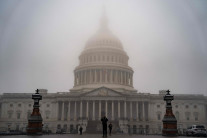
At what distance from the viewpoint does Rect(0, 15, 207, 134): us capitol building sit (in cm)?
10662

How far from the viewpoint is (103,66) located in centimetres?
12281

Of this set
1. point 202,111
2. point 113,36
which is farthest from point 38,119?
point 113,36

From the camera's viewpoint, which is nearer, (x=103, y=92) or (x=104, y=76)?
(x=103, y=92)

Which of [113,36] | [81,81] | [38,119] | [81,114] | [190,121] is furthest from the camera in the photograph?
[113,36]

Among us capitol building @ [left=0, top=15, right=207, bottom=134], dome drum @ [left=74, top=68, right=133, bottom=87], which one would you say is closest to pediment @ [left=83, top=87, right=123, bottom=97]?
us capitol building @ [left=0, top=15, right=207, bottom=134]

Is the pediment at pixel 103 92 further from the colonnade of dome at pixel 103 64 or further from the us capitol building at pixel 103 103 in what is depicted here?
the colonnade of dome at pixel 103 64

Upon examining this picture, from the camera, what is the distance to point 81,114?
105938mm

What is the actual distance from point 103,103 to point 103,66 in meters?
18.9

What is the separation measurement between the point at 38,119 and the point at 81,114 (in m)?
60.1

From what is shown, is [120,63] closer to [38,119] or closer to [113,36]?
[113,36]

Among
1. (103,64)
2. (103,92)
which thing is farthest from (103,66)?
(103,92)

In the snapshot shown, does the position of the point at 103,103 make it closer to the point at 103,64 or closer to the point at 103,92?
the point at 103,92

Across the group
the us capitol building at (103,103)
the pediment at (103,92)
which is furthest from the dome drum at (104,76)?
the pediment at (103,92)

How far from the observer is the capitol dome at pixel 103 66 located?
121 metres
